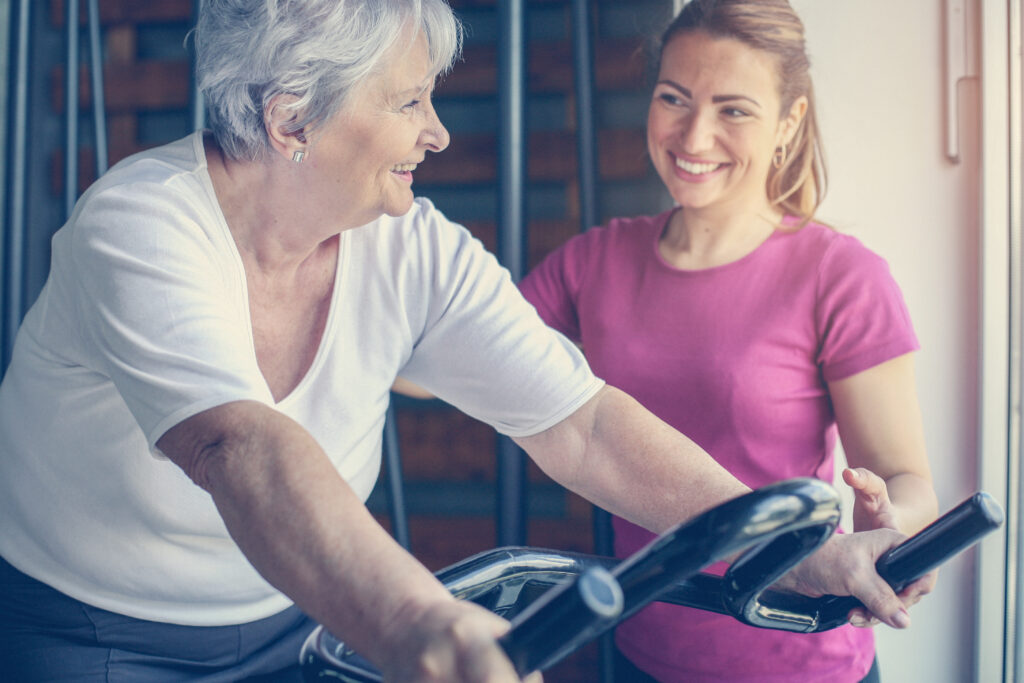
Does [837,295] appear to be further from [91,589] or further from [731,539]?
[91,589]

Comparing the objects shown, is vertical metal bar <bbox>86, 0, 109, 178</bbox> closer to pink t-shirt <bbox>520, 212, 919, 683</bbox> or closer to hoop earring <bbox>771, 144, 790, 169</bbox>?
pink t-shirt <bbox>520, 212, 919, 683</bbox>

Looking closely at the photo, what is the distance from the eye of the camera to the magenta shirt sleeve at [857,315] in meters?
1.24

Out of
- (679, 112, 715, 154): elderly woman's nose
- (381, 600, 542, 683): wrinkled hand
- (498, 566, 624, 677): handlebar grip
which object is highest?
(679, 112, 715, 154): elderly woman's nose

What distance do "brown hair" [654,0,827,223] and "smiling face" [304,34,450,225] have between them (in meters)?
0.52

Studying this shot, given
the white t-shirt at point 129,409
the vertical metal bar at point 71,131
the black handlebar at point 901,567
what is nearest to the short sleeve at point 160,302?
the white t-shirt at point 129,409

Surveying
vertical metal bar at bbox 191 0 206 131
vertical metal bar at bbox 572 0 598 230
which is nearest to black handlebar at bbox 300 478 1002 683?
vertical metal bar at bbox 572 0 598 230

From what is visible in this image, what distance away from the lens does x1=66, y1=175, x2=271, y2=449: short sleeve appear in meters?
0.80

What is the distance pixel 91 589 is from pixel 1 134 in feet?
5.17

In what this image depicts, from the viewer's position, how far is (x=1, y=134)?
7.23 ft

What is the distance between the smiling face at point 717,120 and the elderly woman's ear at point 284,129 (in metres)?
0.60

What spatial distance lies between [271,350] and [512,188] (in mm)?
585

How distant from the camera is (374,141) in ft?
3.49

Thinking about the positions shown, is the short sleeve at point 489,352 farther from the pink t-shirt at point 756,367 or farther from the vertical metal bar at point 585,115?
the vertical metal bar at point 585,115

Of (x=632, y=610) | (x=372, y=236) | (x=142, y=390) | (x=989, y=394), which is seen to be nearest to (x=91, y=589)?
(x=142, y=390)
